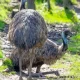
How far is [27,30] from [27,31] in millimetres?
20

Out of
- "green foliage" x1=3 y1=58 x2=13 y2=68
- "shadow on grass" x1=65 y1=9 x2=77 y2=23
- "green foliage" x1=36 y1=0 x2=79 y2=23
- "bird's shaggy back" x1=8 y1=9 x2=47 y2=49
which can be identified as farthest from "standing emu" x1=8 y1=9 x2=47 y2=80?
"shadow on grass" x1=65 y1=9 x2=77 y2=23

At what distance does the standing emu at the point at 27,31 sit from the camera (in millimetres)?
7785

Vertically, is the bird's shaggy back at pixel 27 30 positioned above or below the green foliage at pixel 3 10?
above

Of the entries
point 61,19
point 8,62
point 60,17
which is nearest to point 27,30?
point 8,62

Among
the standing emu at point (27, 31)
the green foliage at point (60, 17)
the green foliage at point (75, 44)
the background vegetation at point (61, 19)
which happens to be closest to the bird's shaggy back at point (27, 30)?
the standing emu at point (27, 31)

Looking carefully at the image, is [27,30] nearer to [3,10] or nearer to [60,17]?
[60,17]

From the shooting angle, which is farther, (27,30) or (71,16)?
(71,16)

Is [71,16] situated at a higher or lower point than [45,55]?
lower

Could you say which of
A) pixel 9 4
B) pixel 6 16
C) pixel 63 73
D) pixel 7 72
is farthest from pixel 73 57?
pixel 9 4

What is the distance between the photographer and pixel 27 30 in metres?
7.84

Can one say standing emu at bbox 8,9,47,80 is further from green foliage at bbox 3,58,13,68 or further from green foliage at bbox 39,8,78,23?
green foliage at bbox 39,8,78,23

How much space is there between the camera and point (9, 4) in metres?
21.5

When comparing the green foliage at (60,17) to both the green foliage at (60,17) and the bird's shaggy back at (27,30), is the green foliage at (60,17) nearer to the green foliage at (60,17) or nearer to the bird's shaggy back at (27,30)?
the green foliage at (60,17)

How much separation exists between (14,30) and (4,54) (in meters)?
3.44
